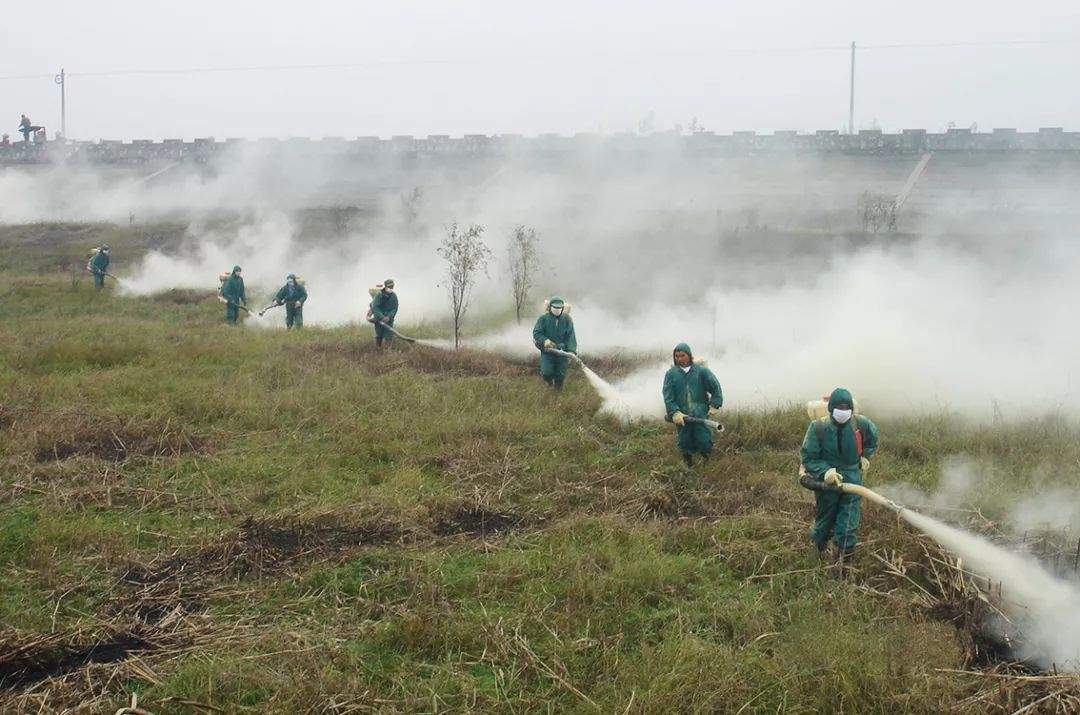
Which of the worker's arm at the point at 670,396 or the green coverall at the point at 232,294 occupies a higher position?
the green coverall at the point at 232,294

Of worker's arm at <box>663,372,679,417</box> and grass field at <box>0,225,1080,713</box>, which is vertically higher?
worker's arm at <box>663,372,679,417</box>

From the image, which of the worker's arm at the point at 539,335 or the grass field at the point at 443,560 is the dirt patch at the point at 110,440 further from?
the worker's arm at the point at 539,335

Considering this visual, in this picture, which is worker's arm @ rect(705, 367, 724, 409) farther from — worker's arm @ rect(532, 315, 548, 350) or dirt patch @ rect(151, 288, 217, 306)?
dirt patch @ rect(151, 288, 217, 306)

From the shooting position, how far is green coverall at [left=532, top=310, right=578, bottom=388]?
39.9 ft

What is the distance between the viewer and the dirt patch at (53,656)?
16.5 feet

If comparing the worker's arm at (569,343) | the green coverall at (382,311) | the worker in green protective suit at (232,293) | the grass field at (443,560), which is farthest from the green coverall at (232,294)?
the worker's arm at (569,343)

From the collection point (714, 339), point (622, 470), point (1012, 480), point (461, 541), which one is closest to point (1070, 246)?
point (714, 339)

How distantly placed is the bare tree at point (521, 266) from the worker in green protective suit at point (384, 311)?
4.36 meters

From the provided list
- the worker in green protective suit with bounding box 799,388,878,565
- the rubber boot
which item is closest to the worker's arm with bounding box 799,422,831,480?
the worker in green protective suit with bounding box 799,388,878,565

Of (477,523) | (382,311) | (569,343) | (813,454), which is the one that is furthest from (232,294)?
(813,454)

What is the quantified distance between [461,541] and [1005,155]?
109 ft

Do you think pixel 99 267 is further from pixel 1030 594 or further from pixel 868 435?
pixel 1030 594

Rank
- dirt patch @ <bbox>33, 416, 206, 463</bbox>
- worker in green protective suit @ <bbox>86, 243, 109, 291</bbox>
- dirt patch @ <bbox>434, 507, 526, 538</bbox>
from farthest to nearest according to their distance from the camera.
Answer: worker in green protective suit @ <bbox>86, 243, 109, 291</bbox> → dirt patch @ <bbox>33, 416, 206, 463</bbox> → dirt patch @ <bbox>434, 507, 526, 538</bbox>

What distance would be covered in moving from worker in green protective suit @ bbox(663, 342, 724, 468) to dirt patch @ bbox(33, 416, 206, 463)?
482 centimetres
